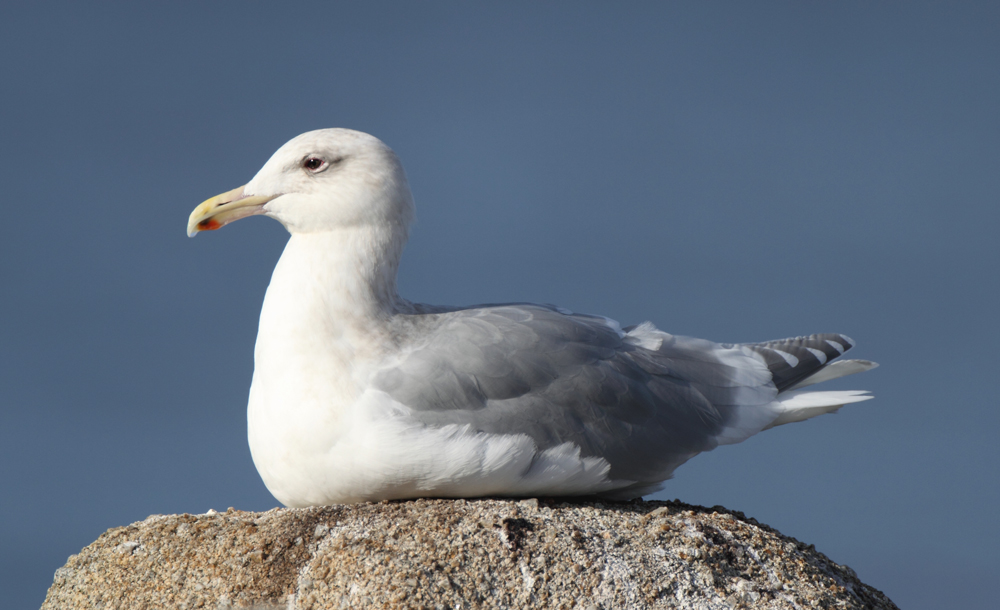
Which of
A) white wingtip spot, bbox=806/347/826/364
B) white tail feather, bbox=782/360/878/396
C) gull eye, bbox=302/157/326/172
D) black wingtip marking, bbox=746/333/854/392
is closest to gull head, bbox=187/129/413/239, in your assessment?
gull eye, bbox=302/157/326/172

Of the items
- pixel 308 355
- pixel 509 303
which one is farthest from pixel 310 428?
pixel 509 303

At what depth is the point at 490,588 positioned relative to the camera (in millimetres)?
4352

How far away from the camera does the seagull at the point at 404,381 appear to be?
4.74m

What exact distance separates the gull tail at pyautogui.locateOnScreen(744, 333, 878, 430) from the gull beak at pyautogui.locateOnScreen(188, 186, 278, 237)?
296cm

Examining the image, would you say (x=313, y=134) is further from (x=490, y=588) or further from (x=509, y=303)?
(x=490, y=588)

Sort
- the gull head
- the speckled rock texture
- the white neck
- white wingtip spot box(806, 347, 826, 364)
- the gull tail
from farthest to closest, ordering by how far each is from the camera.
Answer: white wingtip spot box(806, 347, 826, 364), the gull tail, the gull head, the white neck, the speckled rock texture

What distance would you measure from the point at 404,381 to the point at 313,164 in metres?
1.22

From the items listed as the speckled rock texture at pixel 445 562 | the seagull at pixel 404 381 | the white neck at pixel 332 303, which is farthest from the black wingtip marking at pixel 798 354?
the white neck at pixel 332 303

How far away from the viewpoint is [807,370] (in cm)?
598

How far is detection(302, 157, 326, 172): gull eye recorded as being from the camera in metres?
5.07

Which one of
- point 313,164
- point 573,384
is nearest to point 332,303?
point 313,164

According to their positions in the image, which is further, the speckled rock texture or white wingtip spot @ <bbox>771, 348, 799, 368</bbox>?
white wingtip spot @ <bbox>771, 348, 799, 368</bbox>

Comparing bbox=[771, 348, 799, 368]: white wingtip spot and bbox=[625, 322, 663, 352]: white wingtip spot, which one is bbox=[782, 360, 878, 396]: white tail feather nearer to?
bbox=[771, 348, 799, 368]: white wingtip spot

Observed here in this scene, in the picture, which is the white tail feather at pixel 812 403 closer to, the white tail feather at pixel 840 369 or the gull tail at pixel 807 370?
the gull tail at pixel 807 370
